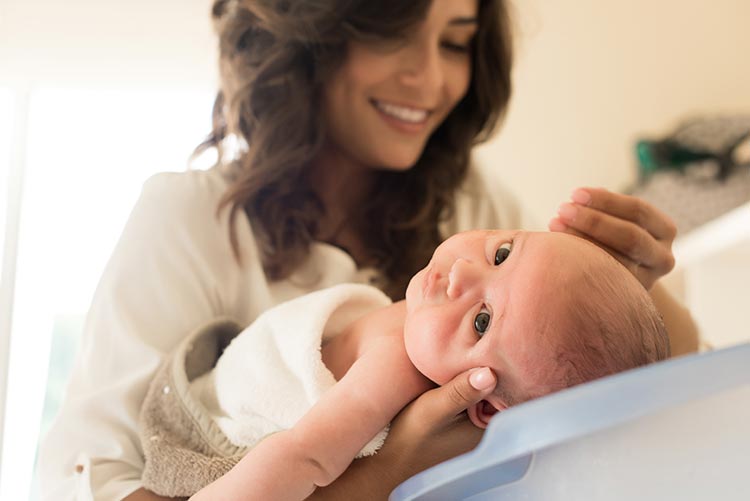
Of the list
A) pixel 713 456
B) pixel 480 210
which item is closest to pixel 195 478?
pixel 713 456

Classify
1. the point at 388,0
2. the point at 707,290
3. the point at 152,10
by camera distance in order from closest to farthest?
the point at 388,0
the point at 707,290
the point at 152,10

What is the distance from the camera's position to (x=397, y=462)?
0.63m

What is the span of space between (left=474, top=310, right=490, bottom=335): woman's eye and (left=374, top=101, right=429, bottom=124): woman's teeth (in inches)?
23.5

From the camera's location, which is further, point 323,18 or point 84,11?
point 84,11

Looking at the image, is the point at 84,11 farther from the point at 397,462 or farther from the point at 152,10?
the point at 397,462

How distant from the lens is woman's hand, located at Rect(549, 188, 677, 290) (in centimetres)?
74

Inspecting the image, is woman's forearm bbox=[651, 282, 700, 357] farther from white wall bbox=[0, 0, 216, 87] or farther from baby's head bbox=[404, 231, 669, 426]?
white wall bbox=[0, 0, 216, 87]

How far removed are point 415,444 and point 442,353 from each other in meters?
0.07

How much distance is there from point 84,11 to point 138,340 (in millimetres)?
882

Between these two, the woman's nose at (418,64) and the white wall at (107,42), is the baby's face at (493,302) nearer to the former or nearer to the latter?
the woman's nose at (418,64)

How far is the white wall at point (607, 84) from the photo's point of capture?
2.11 metres

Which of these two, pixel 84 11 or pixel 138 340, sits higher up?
pixel 84 11

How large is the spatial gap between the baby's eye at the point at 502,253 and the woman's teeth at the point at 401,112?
55cm

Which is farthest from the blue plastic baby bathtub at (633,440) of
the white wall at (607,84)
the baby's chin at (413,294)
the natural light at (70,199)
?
the white wall at (607,84)
